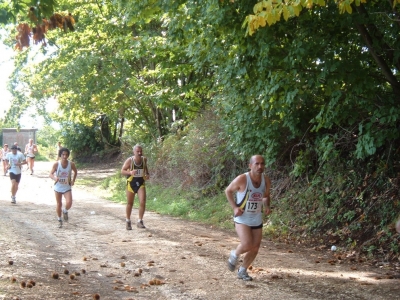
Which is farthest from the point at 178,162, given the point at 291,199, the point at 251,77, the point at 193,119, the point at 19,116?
the point at 19,116

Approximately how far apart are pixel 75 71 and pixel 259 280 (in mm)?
18430

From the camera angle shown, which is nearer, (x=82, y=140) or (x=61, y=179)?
(x=61, y=179)

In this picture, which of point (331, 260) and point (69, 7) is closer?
point (331, 260)

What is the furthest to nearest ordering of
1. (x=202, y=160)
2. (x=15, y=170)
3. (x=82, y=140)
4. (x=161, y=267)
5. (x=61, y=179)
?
1. (x=82, y=140)
2. (x=15, y=170)
3. (x=202, y=160)
4. (x=61, y=179)
5. (x=161, y=267)

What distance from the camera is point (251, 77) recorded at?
39.0 feet

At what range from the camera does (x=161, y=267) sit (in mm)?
9172

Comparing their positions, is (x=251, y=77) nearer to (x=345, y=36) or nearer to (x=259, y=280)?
(x=345, y=36)

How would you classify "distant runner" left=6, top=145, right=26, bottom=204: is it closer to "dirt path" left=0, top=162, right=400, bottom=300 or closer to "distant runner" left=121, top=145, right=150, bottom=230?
"dirt path" left=0, top=162, right=400, bottom=300

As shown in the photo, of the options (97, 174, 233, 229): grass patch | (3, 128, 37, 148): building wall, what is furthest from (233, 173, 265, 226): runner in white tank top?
(3, 128, 37, 148): building wall

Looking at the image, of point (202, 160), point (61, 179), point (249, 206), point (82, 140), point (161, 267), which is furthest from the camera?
point (82, 140)

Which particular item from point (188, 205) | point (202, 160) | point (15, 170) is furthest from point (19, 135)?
point (188, 205)

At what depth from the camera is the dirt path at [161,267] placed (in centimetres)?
763

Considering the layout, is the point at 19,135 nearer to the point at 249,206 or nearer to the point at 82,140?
the point at 82,140

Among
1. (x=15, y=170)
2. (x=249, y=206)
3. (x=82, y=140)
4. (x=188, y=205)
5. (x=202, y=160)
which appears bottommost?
(x=188, y=205)
